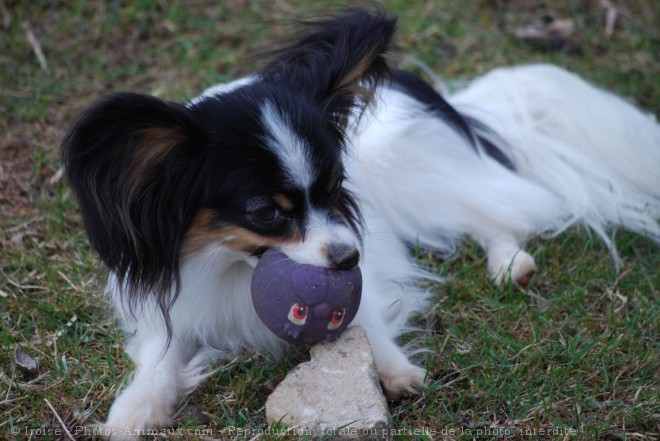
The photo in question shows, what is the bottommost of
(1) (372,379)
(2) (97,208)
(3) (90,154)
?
(1) (372,379)

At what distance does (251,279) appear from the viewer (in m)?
2.60

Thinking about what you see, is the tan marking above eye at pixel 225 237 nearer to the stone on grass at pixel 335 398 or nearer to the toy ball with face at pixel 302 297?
the toy ball with face at pixel 302 297

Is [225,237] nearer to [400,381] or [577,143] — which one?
[400,381]

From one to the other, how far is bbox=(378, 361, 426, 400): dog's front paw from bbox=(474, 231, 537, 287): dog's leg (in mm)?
734

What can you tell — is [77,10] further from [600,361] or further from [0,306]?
[600,361]

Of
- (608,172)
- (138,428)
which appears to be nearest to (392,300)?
(138,428)

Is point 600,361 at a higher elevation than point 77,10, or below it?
below

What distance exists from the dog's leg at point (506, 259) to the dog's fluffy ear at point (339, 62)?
3.01ft

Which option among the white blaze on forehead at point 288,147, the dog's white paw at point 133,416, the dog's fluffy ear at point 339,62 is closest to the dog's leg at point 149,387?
the dog's white paw at point 133,416

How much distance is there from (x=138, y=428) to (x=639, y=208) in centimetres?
231

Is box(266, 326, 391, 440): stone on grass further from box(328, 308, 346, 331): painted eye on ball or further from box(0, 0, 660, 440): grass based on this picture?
box(0, 0, 660, 440): grass

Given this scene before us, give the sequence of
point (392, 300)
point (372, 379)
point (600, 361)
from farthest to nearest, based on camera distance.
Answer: point (392, 300) → point (600, 361) → point (372, 379)

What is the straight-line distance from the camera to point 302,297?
2.37m

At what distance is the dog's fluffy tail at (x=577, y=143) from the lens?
3523 millimetres
